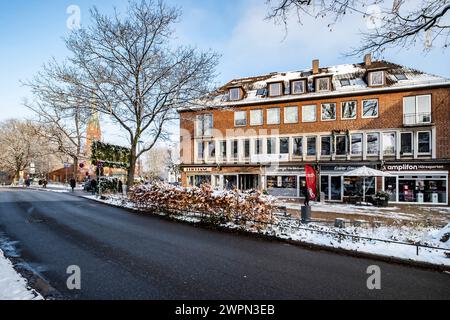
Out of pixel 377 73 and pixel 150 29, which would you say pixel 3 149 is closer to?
pixel 150 29

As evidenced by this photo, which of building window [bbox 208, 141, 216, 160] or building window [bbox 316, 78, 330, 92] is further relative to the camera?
building window [bbox 208, 141, 216, 160]

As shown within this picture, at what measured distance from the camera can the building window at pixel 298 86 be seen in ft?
92.2

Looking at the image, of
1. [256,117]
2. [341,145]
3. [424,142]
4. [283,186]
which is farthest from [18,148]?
[424,142]

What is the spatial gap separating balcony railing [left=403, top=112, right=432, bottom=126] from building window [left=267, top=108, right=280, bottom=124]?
10.9 metres

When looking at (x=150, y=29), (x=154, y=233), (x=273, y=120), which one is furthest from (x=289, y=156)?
(x=154, y=233)

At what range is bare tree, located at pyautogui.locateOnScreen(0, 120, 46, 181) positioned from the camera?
51469 mm

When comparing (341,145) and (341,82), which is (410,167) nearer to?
(341,145)

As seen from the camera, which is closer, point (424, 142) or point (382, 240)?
point (382, 240)

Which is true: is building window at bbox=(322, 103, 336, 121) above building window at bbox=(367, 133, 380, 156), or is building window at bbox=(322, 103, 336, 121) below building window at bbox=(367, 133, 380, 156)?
above

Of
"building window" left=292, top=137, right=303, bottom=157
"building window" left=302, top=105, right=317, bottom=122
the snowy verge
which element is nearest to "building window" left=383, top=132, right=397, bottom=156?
"building window" left=302, top=105, right=317, bottom=122

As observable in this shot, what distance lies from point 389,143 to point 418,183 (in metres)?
3.91

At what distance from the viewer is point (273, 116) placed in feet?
94.0

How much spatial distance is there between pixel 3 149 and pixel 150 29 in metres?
50.6

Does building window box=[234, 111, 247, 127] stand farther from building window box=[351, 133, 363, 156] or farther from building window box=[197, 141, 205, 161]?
building window box=[351, 133, 363, 156]
